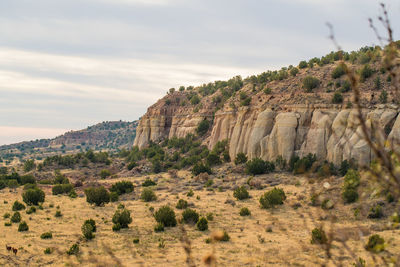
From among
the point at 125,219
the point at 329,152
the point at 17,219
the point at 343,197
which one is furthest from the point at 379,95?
the point at 17,219

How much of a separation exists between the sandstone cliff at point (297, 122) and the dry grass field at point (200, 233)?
210 inches

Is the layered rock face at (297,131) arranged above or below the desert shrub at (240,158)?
above

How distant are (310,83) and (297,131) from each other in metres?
7.76

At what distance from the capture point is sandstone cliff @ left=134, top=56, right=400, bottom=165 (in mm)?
34344

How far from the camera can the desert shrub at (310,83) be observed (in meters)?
46.3

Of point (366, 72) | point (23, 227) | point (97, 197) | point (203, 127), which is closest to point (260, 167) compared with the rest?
point (366, 72)

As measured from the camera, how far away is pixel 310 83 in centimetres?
4628

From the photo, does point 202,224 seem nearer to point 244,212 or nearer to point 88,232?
point 244,212

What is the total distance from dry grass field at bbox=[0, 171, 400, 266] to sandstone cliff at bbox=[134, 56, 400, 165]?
17.5 feet

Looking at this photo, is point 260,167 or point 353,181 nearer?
point 353,181

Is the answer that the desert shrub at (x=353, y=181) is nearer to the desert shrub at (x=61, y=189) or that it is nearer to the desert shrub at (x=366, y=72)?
the desert shrub at (x=366, y=72)

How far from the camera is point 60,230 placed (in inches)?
957

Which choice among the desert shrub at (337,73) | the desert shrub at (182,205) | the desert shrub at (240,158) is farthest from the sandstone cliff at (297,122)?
the desert shrub at (182,205)

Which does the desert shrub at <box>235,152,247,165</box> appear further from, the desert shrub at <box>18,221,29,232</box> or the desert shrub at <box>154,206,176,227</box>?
the desert shrub at <box>18,221,29,232</box>
